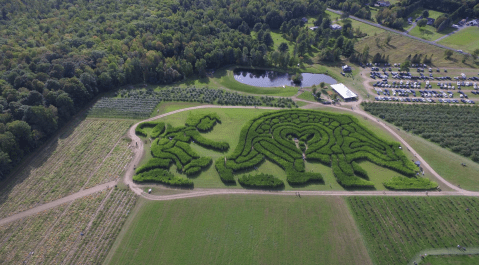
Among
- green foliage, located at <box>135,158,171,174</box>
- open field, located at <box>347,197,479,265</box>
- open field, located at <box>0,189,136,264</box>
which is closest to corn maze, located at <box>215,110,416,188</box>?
open field, located at <box>347,197,479,265</box>

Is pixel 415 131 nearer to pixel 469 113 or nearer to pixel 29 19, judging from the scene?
pixel 469 113

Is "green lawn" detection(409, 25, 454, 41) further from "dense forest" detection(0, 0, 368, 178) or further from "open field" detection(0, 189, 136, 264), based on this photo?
"open field" detection(0, 189, 136, 264)

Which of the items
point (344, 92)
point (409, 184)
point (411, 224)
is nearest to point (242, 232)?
point (411, 224)

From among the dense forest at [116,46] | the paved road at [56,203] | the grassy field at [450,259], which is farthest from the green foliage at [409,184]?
the paved road at [56,203]

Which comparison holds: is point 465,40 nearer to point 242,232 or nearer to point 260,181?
point 260,181

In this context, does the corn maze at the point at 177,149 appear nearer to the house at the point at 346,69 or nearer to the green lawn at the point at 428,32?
the house at the point at 346,69

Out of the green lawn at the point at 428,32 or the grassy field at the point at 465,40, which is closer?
the grassy field at the point at 465,40
